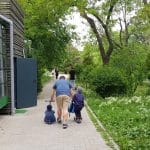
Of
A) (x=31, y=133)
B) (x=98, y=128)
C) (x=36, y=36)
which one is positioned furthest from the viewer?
(x=36, y=36)

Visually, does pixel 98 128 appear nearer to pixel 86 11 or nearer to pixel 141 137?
pixel 141 137

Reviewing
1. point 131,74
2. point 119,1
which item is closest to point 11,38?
point 131,74

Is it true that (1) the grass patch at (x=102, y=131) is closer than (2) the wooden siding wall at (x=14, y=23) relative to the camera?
Yes

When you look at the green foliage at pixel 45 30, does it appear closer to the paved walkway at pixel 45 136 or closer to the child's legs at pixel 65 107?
the paved walkway at pixel 45 136

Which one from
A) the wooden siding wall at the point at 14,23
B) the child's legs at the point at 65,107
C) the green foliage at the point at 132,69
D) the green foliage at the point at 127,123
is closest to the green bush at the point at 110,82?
the green foliage at the point at 132,69

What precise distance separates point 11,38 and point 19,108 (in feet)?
11.1

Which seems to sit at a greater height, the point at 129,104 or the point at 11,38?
the point at 11,38

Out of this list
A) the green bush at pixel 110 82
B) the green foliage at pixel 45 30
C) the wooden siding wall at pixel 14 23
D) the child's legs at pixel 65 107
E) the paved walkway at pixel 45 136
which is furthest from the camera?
the green foliage at pixel 45 30

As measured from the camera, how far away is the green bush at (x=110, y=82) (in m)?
27.6

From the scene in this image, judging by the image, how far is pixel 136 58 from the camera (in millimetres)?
30438

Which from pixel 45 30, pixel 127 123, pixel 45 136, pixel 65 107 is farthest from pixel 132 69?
pixel 45 136

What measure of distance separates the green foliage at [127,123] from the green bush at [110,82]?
4.12 metres

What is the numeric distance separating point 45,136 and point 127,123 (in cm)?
335

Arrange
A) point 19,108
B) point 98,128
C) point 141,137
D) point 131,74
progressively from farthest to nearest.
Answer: point 131,74 → point 19,108 → point 98,128 → point 141,137
